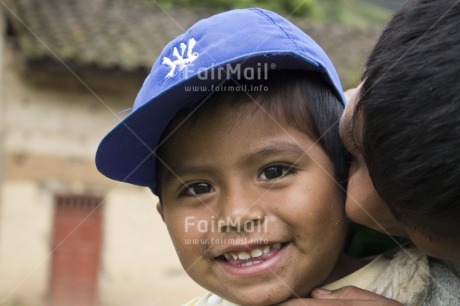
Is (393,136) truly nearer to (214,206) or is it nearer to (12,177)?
(214,206)

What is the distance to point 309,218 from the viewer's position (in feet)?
4.83

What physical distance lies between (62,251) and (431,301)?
824 cm

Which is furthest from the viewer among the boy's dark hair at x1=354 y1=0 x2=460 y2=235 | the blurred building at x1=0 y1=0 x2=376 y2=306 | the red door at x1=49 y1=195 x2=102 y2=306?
the red door at x1=49 y1=195 x2=102 y2=306

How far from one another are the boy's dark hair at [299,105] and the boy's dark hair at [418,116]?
32 centimetres

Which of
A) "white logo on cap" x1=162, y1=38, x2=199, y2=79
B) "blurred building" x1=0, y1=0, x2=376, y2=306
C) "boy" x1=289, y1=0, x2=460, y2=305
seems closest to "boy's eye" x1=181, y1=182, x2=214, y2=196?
"white logo on cap" x1=162, y1=38, x2=199, y2=79

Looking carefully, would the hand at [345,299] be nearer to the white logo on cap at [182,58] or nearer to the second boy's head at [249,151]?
the second boy's head at [249,151]

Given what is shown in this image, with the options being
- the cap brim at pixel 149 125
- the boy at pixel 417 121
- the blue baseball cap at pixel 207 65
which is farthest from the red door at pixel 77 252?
the boy at pixel 417 121

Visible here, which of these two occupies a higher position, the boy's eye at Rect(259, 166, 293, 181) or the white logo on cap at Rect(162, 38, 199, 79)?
the white logo on cap at Rect(162, 38, 199, 79)

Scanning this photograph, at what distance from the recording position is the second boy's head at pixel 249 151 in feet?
4.83

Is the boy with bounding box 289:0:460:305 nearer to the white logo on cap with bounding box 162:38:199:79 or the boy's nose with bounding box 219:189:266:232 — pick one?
the boy's nose with bounding box 219:189:266:232

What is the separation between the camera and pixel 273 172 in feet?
4.98

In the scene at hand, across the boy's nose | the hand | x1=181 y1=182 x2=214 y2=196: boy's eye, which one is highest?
x1=181 y1=182 x2=214 y2=196: boy's eye

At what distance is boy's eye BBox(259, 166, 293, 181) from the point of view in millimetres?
1514

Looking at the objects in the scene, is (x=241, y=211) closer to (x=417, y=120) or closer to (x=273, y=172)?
(x=273, y=172)
